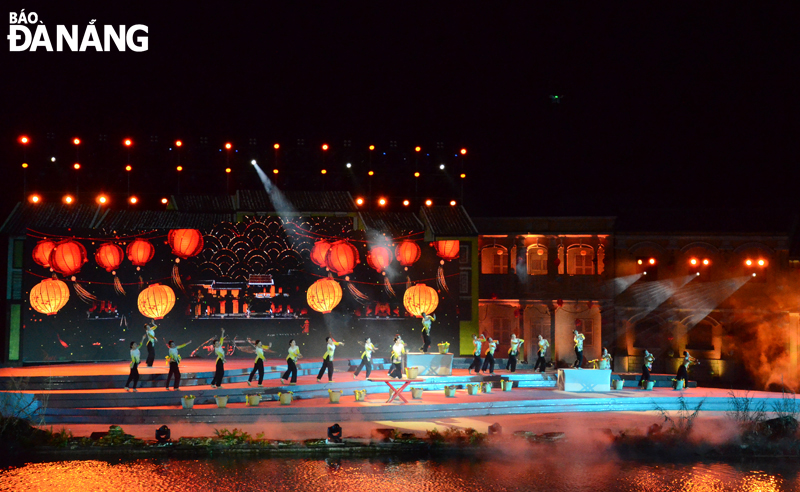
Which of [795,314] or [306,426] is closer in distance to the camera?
[306,426]

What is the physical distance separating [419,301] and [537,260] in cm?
789

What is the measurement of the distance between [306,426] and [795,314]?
21703mm

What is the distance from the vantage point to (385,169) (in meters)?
28.2

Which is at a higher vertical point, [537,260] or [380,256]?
[537,260]

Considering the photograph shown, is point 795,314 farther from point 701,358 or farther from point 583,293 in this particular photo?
point 583,293

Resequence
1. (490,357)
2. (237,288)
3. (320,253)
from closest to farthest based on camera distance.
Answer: (490,357)
(320,253)
(237,288)

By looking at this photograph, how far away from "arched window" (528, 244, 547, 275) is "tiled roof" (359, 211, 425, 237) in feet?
20.0

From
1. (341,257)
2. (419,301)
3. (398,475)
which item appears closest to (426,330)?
(419,301)

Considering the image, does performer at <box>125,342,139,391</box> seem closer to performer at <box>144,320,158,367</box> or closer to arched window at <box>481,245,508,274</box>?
performer at <box>144,320,158,367</box>

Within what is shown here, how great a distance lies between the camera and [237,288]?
25953 millimetres

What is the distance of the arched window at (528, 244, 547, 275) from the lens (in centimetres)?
3142

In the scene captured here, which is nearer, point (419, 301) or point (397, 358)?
point (397, 358)

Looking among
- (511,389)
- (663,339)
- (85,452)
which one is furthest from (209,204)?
(663,339)

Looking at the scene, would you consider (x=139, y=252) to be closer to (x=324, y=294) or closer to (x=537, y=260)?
(x=324, y=294)
